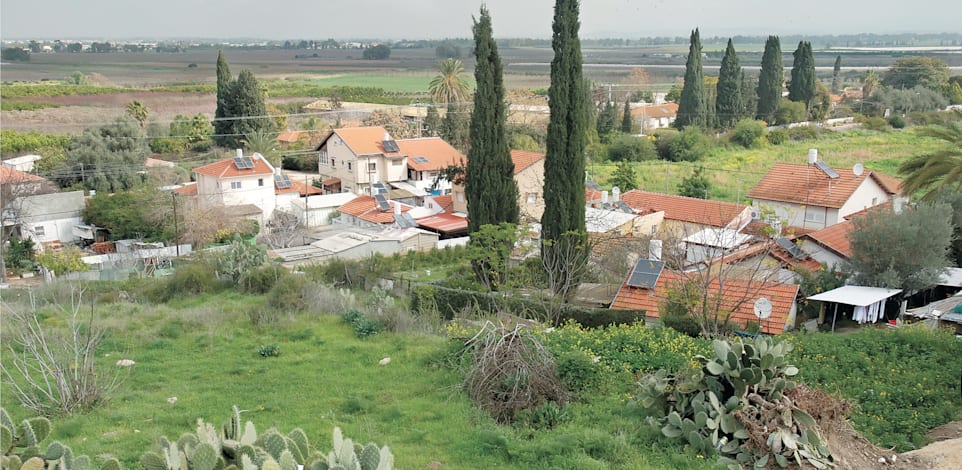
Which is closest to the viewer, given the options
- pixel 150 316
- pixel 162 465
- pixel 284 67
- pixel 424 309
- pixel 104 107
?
pixel 162 465

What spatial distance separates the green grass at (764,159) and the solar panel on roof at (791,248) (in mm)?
13389

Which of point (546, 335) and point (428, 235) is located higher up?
point (546, 335)

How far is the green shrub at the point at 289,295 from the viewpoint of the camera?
50.1 feet

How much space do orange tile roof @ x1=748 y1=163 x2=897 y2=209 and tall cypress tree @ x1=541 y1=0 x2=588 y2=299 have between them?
34.6 ft

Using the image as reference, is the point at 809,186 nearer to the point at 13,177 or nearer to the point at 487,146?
the point at 487,146

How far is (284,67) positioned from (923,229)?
103 m

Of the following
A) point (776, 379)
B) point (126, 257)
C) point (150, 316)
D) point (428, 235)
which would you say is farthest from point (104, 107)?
point (776, 379)

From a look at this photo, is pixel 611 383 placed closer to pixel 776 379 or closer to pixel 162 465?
pixel 776 379

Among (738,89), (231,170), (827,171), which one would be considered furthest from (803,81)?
(231,170)

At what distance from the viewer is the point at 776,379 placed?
7.79m

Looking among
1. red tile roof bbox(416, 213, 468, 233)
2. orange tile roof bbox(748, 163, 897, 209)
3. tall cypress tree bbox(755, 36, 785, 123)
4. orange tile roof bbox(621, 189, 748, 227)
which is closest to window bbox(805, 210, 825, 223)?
orange tile roof bbox(748, 163, 897, 209)

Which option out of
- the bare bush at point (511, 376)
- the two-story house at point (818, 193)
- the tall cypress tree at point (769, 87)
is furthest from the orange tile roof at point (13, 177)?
the tall cypress tree at point (769, 87)

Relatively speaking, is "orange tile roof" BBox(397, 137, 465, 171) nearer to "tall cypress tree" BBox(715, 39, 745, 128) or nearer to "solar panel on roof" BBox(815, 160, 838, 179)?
"solar panel on roof" BBox(815, 160, 838, 179)

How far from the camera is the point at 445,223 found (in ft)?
101
